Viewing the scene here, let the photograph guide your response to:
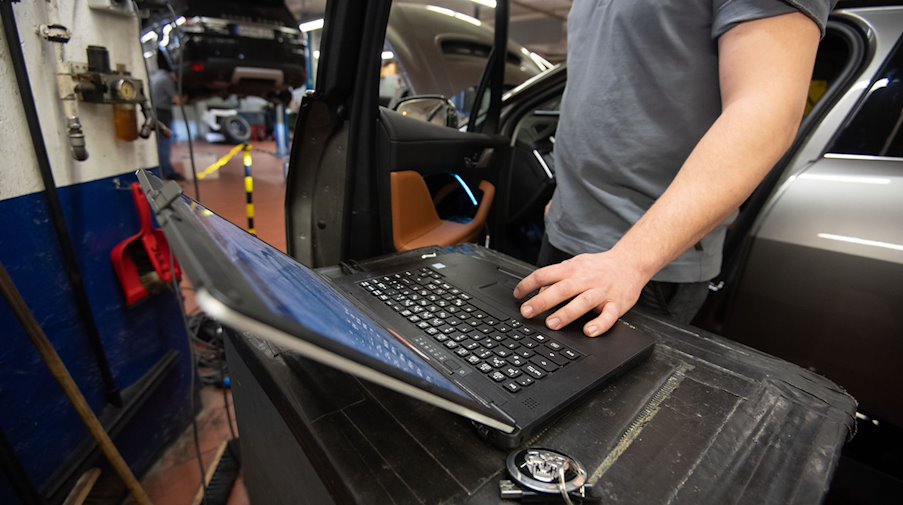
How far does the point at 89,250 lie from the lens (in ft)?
3.54

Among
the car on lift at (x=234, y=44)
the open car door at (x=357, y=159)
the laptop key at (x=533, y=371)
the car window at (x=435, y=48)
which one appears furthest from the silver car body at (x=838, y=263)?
the car on lift at (x=234, y=44)

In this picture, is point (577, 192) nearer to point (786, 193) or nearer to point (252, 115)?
point (786, 193)

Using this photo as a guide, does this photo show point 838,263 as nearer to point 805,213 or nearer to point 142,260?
point 805,213

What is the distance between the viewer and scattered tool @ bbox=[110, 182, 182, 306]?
45.9 inches

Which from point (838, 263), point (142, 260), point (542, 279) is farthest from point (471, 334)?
point (142, 260)

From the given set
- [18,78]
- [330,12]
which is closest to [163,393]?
[18,78]

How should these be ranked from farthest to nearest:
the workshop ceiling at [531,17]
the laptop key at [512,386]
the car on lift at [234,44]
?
the workshop ceiling at [531,17]
the car on lift at [234,44]
the laptop key at [512,386]

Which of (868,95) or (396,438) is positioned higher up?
(868,95)

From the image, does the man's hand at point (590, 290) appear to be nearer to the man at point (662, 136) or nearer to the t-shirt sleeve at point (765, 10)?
the man at point (662, 136)

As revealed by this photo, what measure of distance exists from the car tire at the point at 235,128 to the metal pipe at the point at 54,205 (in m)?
8.76

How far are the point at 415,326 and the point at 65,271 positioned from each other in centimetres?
98

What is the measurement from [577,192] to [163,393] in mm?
1423

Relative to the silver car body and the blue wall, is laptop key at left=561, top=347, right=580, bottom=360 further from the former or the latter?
the blue wall

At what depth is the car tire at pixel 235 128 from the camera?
8812 millimetres
